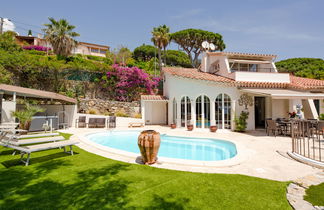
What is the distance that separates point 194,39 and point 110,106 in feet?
129

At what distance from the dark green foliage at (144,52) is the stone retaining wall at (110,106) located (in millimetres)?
44931

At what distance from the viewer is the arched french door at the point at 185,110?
23000mm

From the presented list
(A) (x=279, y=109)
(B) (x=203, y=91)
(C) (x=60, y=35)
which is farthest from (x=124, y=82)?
(A) (x=279, y=109)

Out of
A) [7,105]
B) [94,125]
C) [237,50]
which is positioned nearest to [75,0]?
[7,105]

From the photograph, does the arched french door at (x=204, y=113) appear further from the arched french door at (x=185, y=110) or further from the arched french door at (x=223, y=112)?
the arched french door at (x=185, y=110)

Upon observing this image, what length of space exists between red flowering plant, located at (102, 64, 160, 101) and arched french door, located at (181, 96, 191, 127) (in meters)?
12.1

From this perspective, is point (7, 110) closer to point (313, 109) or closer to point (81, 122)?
point (81, 122)

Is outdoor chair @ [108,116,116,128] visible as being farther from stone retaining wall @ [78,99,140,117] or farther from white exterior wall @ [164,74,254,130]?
white exterior wall @ [164,74,254,130]

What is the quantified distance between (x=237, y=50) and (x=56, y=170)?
2717cm

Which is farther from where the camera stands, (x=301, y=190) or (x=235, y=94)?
(x=235, y=94)

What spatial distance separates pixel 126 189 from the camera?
5.80 m

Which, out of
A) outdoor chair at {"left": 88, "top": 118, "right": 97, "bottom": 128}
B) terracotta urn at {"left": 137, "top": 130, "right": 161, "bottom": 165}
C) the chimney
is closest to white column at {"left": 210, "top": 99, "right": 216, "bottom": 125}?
the chimney

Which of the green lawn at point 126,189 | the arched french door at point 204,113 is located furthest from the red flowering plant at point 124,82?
the green lawn at point 126,189

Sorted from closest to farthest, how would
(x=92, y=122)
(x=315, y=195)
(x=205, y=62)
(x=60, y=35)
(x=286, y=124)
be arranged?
1. (x=315, y=195)
2. (x=286, y=124)
3. (x=92, y=122)
4. (x=205, y=62)
5. (x=60, y=35)
